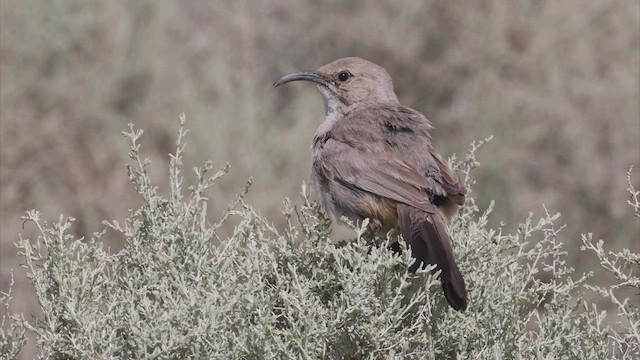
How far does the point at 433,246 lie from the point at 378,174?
891 millimetres

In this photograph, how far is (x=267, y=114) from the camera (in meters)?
10.2

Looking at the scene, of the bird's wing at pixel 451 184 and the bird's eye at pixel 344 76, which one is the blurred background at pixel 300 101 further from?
the bird's wing at pixel 451 184

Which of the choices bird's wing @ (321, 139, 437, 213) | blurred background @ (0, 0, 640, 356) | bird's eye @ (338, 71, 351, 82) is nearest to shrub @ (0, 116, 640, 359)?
bird's wing @ (321, 139, 437, 213)

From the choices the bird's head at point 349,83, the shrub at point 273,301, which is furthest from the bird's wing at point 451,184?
the bird's head at point 349,83

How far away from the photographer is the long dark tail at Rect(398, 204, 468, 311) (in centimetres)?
401

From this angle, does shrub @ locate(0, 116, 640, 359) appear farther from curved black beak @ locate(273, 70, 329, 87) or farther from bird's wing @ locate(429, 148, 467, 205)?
curved black beak @ locate(273, 70, 329, 87)

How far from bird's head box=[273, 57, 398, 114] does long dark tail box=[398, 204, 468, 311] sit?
1.31m

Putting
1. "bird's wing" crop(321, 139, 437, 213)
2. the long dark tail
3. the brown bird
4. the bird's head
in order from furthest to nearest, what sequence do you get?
the bird's head, "bird's wing" crop(321, 139, 437, 213), the brown bird, the long dark tail

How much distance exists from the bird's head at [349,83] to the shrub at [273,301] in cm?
187

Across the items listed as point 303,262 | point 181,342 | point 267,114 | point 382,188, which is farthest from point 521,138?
point 181,342

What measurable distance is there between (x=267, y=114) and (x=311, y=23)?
1.43 m

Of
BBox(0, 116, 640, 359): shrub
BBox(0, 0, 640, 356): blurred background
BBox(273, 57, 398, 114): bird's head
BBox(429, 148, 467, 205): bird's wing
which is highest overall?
BBox(0, 0, 640, 356): blurred background

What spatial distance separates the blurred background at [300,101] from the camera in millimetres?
9516

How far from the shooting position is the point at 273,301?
383cm
